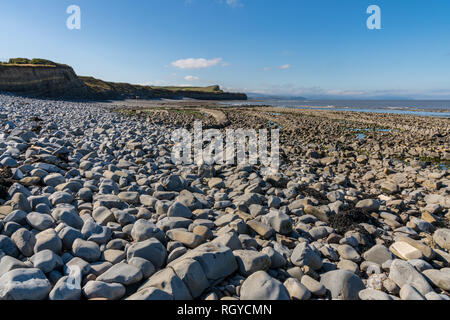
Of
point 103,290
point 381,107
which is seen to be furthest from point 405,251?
point 381,107

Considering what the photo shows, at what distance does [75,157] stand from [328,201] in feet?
21.2

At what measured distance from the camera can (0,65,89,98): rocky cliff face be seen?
3562 centimetres

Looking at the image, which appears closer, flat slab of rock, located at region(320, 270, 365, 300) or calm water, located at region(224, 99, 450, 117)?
flat slab of rock, located at region(320, 270, 365, 300)

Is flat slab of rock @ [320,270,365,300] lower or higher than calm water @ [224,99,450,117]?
lower

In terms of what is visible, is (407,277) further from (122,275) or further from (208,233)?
(122,275)

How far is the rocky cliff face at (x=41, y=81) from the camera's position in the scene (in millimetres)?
35625

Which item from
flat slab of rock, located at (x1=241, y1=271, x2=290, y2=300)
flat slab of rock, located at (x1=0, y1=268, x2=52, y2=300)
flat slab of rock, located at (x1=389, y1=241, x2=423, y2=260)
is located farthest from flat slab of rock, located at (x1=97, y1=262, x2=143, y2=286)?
flat slab of rock, located at (x1=389, y1=241, x2=423, y2=260)

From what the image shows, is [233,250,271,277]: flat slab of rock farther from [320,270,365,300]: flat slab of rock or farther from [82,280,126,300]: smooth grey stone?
[82,280,126,300]: smooth grey stone

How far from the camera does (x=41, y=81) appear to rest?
1564 inches

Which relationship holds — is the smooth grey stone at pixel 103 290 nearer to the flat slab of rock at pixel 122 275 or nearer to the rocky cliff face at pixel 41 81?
the flat slab of rock at pixel 122 275

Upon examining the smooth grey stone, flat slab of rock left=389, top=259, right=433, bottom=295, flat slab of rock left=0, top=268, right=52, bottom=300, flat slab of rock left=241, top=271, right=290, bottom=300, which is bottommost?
flat slab of rock left=389, top=259, right=433, bottom=295

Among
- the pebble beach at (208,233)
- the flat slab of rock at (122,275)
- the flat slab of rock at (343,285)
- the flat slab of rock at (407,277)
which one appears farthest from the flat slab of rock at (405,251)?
the flat slab of rock at (122,275)

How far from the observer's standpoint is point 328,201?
5.37 metres
